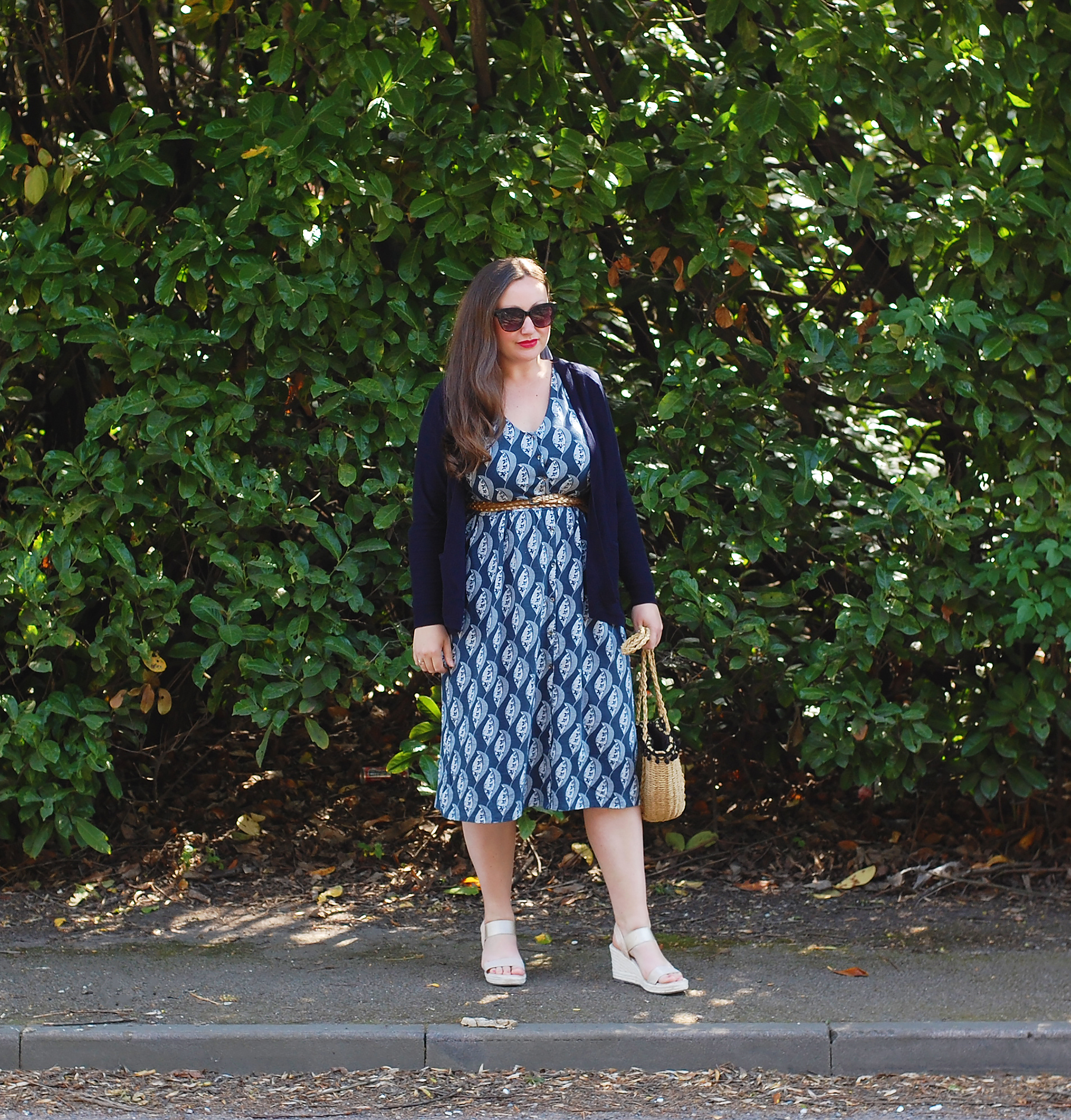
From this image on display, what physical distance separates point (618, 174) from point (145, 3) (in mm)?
1758

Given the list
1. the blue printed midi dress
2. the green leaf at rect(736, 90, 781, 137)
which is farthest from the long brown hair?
the green leaf at rect(736, 90, 781, 137)

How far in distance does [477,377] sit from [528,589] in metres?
0.61

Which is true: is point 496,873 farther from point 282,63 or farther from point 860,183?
point 282,63

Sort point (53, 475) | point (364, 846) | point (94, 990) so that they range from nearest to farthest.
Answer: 1. point (94, 990)
2. point (53, 475)
3. point (364, 846)

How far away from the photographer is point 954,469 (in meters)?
4.80

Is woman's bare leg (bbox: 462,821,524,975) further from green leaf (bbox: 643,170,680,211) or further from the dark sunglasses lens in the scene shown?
green leaf (bbox: 643,170,680,211)

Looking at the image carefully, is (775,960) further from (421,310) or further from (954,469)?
(421,310)

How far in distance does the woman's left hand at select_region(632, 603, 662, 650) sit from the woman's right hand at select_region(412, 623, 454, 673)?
0.56m

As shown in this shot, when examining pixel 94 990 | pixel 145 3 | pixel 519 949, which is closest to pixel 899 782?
pixel 519 949

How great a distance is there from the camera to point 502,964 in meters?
4.20

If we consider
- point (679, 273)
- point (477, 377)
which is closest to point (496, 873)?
point (477, 377)

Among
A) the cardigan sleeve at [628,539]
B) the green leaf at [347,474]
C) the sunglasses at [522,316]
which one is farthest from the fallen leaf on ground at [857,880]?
the sunglasses at [522,316]

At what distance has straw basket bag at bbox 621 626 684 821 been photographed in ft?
13.5

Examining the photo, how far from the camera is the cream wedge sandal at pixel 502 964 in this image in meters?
4.16
